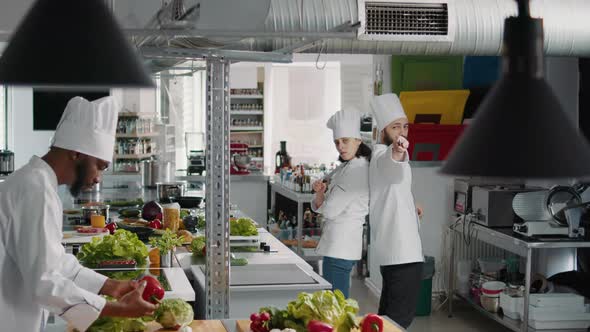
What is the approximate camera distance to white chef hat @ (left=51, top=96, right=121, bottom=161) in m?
2.75

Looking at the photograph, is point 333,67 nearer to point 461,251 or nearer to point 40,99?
Result: point 40,99

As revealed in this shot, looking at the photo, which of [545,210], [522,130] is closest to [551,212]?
[545,210]

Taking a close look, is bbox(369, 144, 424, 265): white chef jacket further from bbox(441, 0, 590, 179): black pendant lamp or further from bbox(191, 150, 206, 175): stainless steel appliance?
bbox(191, 150, 206, 175): stainless steel appliance

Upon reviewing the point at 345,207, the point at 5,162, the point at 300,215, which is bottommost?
the point at 300,215

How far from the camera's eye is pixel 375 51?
20.4 feet

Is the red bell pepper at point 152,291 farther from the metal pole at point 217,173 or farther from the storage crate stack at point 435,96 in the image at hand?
the storage crate stack at point 435,96

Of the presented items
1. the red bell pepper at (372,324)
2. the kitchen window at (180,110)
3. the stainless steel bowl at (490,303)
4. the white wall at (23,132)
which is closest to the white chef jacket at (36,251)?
the red bell pepper at (372,324)

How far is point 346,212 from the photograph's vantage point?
16.9 feet

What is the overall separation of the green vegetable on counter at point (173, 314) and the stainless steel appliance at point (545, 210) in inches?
138

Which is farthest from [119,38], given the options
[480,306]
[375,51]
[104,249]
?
[480,306]

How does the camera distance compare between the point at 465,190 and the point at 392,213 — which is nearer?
the point at 392,213

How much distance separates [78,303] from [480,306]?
4.45 m

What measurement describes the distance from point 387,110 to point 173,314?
267cm

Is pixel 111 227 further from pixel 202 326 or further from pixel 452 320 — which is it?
pixel 452 320
